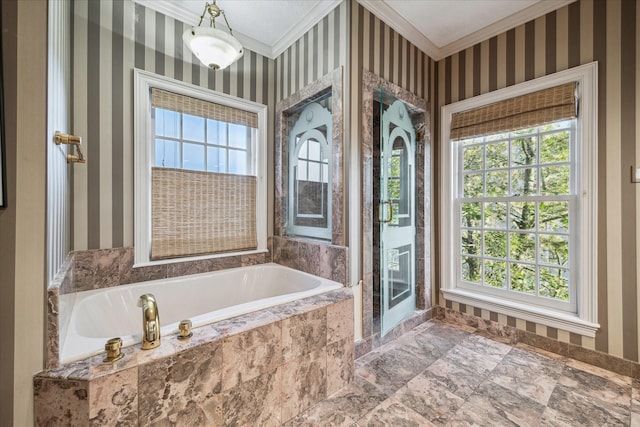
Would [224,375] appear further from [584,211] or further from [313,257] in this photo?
[584,211]

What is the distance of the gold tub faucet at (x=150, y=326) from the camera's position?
1087 millimetres

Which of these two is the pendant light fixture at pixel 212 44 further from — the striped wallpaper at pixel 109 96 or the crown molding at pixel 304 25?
the crown molding at pixel 304 25

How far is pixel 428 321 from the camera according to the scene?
2.68 m

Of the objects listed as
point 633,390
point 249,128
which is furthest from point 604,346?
point 249,128

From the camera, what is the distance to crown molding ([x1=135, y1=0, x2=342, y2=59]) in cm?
206

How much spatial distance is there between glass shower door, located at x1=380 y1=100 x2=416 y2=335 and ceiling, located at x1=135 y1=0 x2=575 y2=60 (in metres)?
0.72

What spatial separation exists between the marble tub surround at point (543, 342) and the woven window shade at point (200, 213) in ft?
7.10

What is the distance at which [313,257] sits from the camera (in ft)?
7.36

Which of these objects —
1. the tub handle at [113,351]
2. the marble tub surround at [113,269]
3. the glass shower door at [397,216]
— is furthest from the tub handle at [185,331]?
the glass shower door at [397,216]

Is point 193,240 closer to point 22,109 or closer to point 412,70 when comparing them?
point 22,109

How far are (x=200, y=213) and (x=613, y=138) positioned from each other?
315 centimetres

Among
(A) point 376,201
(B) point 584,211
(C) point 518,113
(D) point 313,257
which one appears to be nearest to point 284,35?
(A) point 376,201

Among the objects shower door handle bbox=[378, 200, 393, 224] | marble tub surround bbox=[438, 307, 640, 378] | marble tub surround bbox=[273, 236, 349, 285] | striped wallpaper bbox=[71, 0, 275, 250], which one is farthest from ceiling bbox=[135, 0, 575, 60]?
marble tub surround bbox=[438, 307, 640, 378]

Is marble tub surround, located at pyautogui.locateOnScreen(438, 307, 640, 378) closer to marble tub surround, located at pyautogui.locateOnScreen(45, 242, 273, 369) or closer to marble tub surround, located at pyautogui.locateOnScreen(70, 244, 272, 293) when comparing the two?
marble tub surround, located at pyautogui.locateOnScreen(45, 242, 273, 369)
